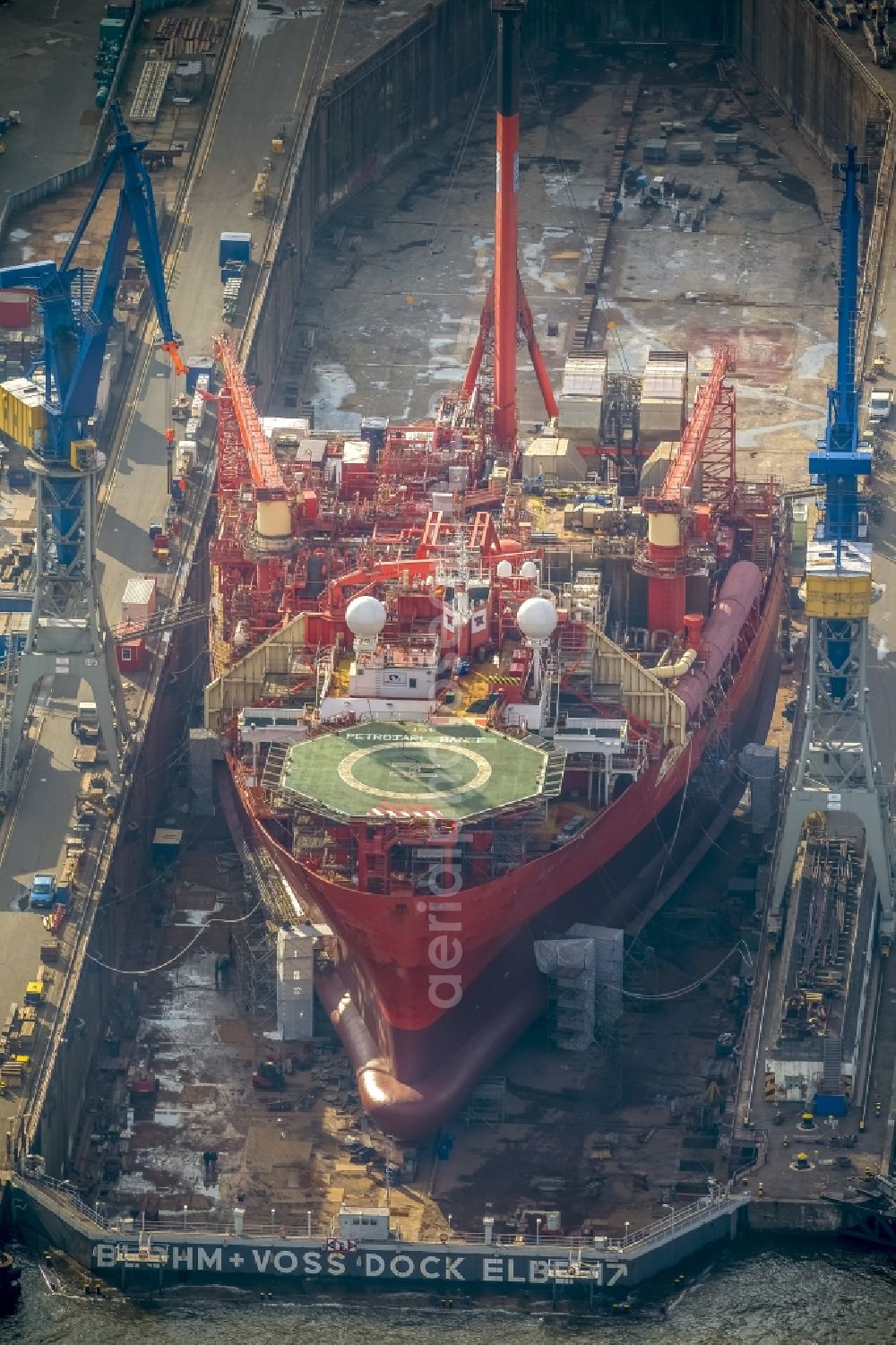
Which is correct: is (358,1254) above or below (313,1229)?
above

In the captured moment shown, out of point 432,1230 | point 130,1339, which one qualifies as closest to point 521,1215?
point 432,1230

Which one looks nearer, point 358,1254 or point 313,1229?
point 358,1254

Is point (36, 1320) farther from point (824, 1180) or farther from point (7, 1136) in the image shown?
point (824, 1180)

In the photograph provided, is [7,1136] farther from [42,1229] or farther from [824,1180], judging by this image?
[824,1180]

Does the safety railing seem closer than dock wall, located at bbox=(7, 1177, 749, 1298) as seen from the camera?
No

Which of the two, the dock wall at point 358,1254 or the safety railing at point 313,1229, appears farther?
the safety railing at point 313,1229

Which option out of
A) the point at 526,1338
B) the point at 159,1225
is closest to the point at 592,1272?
the point at 526,1338

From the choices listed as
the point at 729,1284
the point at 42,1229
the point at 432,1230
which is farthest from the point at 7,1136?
the point at 729,1284
